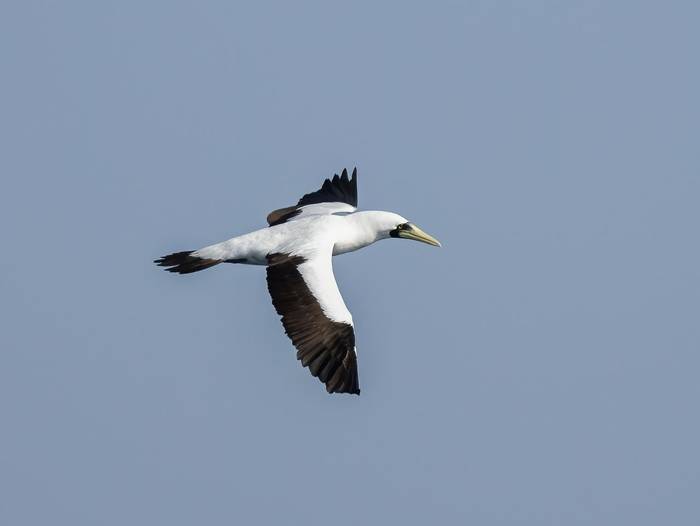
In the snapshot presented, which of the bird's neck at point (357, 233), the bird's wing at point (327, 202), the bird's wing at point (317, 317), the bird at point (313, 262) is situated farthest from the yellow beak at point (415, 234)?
the bird's wing at point (317, 317)

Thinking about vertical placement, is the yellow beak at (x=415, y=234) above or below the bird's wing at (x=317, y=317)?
above

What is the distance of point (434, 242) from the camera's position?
2744 centimetres

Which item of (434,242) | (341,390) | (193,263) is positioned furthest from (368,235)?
(341,390)

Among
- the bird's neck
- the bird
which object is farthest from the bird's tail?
the bird's neck

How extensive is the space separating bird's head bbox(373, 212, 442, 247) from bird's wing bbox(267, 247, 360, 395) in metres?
2.66

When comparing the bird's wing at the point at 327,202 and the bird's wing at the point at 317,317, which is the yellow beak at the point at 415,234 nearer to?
the bird's wing at the point at 327,202

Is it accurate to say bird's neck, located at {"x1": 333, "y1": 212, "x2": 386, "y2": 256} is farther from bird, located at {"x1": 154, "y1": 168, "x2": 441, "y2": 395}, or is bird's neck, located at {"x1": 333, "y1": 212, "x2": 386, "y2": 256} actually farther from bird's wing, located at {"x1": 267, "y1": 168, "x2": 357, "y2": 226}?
bird's wing, located at {"x1": 267, "y1": 168, "x2": 357, "y2": 226}

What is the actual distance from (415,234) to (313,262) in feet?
12.2

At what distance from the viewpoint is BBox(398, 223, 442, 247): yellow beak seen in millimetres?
27250

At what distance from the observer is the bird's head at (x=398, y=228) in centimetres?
2675

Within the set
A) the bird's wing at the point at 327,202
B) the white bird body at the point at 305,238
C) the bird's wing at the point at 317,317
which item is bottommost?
the bird's wing at the point at 317,317

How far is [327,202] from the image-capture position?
29.8 meters

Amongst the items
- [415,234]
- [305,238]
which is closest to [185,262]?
[305,238]

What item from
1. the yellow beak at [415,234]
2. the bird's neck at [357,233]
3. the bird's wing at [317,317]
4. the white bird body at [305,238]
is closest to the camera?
the bird's wing at [317,317]
